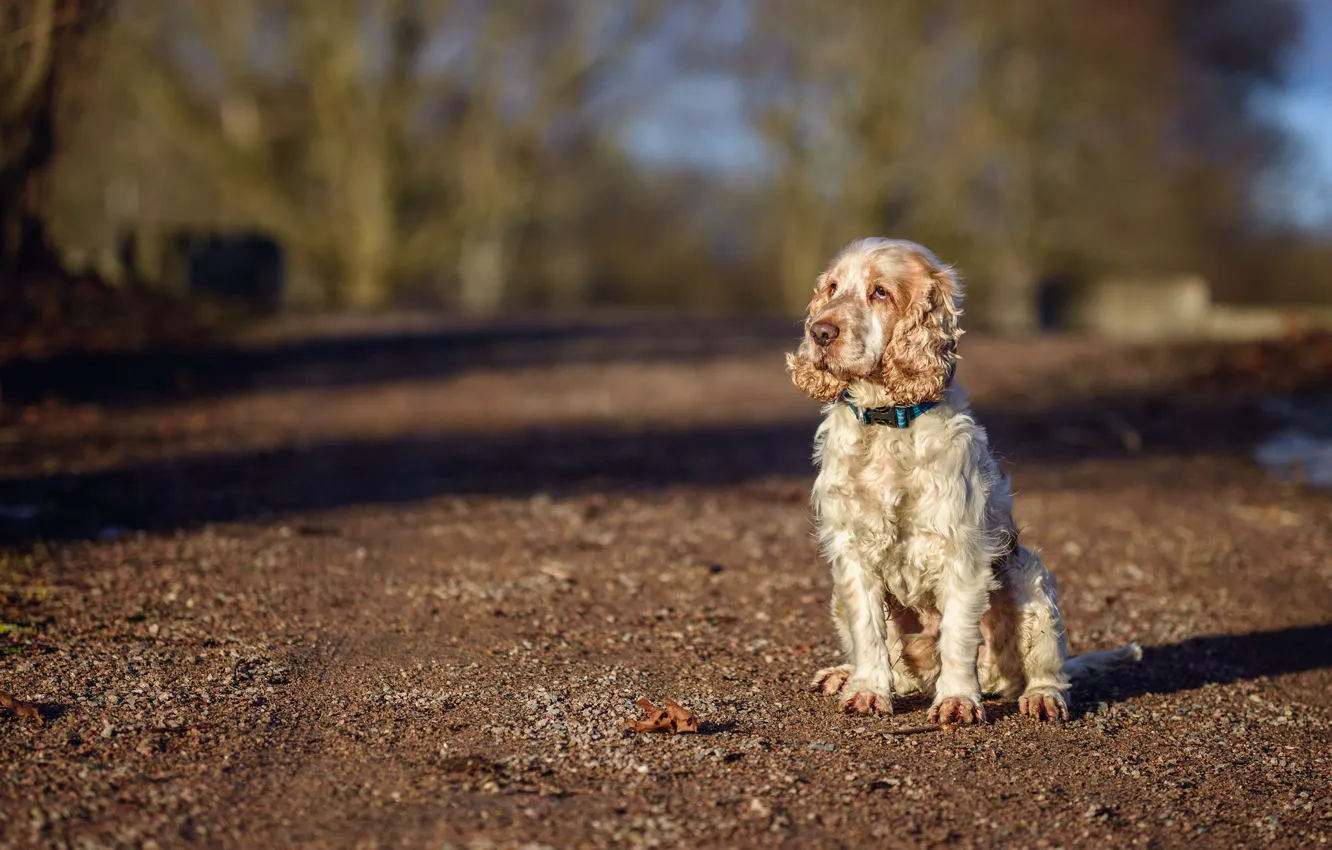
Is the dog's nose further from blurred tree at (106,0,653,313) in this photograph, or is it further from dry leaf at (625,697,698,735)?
blurred tree at (106,0,653,313)

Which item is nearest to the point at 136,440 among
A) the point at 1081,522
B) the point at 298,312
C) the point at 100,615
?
the point at 100,615

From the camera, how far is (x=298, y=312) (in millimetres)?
19281

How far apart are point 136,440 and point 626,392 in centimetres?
536

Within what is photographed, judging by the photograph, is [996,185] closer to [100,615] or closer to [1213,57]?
[1213,57]

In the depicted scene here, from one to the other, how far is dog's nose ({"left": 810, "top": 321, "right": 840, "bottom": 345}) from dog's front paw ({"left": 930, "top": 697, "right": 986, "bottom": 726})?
133cm

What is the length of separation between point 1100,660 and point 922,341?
1.58 meters

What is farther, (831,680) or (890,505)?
(831,680)

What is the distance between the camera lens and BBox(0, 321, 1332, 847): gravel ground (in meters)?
3.80

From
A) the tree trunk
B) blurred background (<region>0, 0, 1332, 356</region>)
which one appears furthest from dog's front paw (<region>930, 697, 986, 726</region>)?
the tree trunk

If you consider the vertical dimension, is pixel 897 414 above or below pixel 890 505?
above

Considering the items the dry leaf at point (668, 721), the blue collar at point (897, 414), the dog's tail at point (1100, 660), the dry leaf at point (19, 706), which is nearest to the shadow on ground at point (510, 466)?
the dry leaf at point (19, 706)

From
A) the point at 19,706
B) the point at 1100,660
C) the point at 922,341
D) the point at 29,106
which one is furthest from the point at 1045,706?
the point at 29,106

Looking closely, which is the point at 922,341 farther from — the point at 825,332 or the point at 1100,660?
the point at 1100,660

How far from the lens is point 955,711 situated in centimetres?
469
